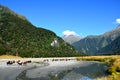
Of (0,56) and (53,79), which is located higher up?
(0,56)

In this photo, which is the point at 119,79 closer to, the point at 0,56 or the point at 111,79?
the point at 111,79

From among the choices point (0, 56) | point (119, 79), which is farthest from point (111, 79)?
point (0, 56)

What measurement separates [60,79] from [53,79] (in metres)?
1.77

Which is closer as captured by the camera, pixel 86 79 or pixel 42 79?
pixel 42 79

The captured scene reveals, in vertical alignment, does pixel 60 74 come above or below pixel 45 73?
below

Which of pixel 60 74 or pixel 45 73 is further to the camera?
pixel 45 73

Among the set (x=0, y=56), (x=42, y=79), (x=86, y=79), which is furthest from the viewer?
(x=0, y=56)

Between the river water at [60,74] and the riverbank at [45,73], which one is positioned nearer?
the riverbank at [45,73]

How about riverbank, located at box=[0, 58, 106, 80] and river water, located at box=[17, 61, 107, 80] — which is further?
river water, located at box=[17, 61, 107, 80]

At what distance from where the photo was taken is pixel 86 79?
210 ft

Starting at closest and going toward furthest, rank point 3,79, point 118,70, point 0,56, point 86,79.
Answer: point 3,79 → point 86,79 → point 118,70 → point 0,56

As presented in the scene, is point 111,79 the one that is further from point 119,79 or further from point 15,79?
point 15,79

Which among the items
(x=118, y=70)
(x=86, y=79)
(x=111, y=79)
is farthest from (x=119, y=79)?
(x=118, y=70)

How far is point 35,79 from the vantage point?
197 feet
